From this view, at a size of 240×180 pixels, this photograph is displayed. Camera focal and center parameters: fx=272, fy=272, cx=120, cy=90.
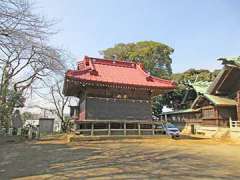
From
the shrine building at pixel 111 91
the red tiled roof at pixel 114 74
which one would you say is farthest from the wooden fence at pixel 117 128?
the red tiled roof at pixel 114 74

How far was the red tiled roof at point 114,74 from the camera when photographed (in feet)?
74.7

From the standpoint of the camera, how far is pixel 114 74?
83.0 ft

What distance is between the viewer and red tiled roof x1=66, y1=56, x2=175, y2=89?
22775 mm

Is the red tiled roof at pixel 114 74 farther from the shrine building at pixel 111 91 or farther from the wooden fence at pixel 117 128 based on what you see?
the wooden fence at pixel 117 128

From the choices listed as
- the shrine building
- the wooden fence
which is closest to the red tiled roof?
the shrine building

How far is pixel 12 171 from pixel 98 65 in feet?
57.0

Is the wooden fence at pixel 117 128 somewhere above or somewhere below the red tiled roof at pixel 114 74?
below

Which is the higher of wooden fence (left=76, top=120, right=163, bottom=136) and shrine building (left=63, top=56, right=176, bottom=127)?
shrine building (left=63, top=56, right=176, bottom=127)

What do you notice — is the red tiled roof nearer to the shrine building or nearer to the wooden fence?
the shrine building

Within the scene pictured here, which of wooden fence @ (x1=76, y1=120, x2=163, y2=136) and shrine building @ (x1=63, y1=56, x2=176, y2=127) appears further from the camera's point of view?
shrine building @ (x1=63, y1=56, x2=176, y2=127)

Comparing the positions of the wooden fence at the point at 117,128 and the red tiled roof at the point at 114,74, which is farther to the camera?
the red tiled roof at the point at 114,74

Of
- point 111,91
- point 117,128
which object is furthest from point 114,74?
point 117,128

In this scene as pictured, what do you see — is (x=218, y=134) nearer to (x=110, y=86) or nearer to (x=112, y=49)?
(x=110, y=86)

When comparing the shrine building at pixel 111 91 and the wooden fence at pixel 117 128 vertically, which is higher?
the shrine building at pixel 111 91
